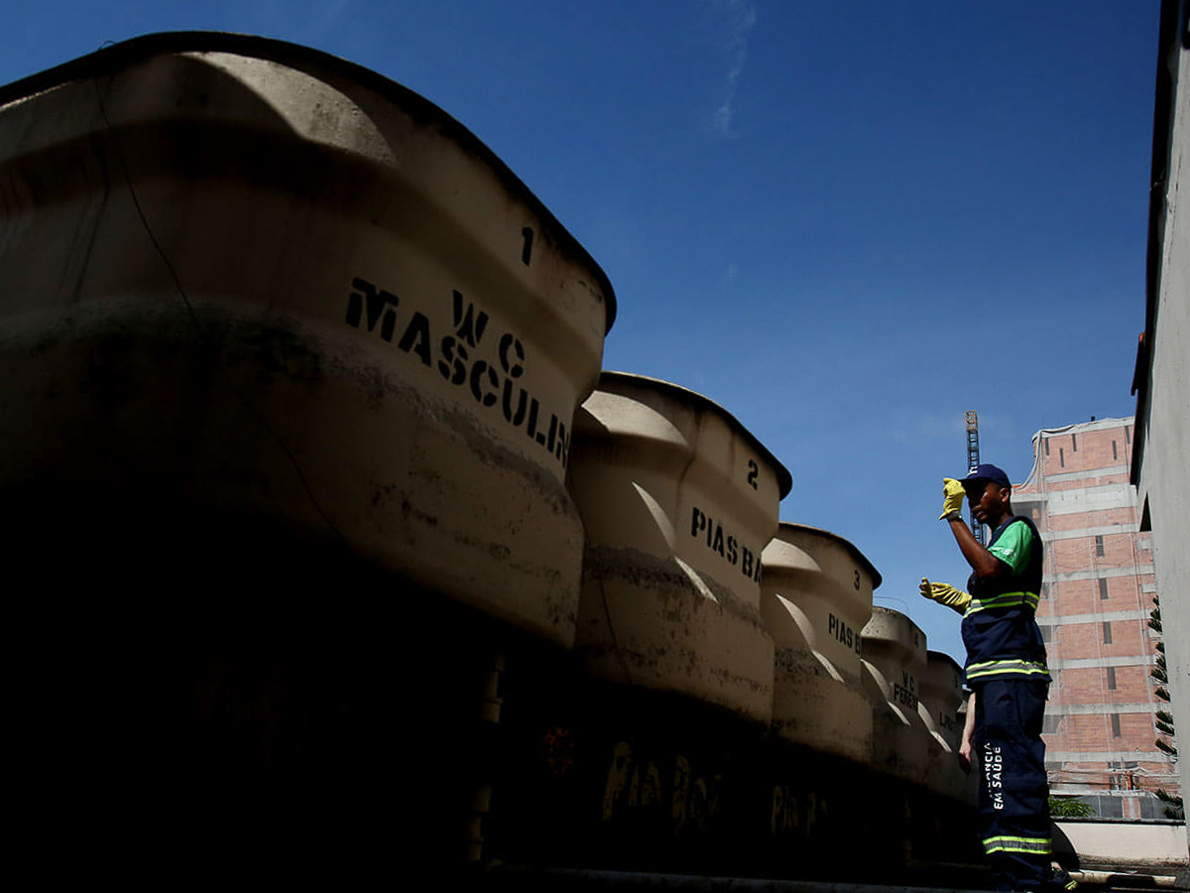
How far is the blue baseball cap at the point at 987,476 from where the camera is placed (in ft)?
12.6

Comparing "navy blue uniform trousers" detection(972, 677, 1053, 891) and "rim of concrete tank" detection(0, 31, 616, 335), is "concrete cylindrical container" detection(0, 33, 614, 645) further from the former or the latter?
"navy blue uniform trousers" detection(972, 677, 1053, 891)

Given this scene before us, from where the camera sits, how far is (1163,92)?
3.70 meters

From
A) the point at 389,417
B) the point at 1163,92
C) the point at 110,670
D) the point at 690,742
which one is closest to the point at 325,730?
the point at 110,670

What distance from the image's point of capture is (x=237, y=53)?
2.41 metres

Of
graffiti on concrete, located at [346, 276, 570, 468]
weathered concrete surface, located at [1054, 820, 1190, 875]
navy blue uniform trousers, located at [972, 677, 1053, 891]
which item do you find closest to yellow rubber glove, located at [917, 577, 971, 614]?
navy blue uniform trousers, located at [972, 677, 1053, 891]

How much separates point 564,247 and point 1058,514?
158 feet

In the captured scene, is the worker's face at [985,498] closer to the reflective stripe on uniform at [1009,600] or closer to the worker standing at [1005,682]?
the worker standing at [1005,682]

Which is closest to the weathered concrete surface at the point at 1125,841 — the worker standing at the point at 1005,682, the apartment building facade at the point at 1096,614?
the worker standing at the point at 1005,682

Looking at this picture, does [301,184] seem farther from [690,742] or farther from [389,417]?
[690,742]

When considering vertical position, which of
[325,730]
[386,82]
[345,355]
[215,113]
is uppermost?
[386,82]

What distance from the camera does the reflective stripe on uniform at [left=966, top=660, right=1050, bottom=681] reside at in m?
3.40

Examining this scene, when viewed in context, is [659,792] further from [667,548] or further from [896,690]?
[896,690]

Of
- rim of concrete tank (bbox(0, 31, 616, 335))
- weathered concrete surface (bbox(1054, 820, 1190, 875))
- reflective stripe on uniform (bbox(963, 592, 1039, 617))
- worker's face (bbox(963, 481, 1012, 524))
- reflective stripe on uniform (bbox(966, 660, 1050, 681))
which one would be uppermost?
rim of concrete tank (bbox(0, 31, 616, 335))

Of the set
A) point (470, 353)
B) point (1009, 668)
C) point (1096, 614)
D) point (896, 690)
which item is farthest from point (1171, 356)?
point (1096, 614)
